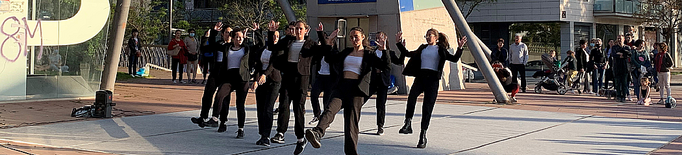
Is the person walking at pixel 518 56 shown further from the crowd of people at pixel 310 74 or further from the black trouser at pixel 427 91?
the black trouser at pixel 427 91

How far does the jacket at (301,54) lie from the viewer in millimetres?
8297

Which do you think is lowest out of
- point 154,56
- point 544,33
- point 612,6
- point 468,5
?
point 154,56

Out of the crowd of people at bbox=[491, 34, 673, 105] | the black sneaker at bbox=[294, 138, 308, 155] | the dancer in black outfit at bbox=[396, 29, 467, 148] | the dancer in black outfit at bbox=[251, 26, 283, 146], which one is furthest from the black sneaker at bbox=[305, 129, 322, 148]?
the crowd of people at bbox=[491, 34, 673, 105]

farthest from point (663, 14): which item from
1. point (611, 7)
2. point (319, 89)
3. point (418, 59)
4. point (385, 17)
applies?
point (418, 59)

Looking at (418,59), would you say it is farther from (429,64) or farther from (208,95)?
(208,95)

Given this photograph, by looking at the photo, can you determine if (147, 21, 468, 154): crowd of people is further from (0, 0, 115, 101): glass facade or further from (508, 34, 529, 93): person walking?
(508, 34, 529, 93): person walking

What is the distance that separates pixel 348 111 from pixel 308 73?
136 centimetres

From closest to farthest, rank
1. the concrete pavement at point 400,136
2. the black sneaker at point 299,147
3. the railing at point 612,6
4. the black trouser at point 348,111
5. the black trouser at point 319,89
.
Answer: the black trouser at point 348,111
the black sneaker at point 299,147
the concrete pavement at point 400,136
the black trouser at point 319,89
the railing at point 612,6

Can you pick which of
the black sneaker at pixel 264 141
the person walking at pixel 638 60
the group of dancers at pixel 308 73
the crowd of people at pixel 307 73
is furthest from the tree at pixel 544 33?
the black sneaker at pixel 264 141

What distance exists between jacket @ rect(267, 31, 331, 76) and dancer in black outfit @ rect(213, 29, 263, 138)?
0.42 metres

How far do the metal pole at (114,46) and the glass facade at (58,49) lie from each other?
343 millimetres

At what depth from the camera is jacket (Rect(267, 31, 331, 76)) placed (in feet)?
27.2

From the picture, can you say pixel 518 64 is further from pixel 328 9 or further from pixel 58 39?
pixel 58 39

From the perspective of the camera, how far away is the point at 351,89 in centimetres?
755
